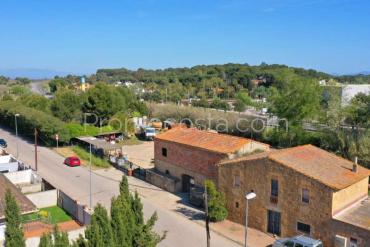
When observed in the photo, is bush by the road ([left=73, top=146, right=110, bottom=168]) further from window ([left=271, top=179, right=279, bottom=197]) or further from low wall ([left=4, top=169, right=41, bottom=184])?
window ([left=271, top=179, right=279, bottom=197])

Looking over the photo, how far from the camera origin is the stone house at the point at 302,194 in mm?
20906

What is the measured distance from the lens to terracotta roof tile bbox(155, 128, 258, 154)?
28734 millimetres

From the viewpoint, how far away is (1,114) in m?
65.0

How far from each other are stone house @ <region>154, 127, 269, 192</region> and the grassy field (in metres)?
9.06

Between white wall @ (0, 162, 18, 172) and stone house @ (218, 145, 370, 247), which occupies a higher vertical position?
stone house @ (218, 145, 370, 247)

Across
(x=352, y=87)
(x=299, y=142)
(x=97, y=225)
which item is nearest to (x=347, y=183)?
(x=97, y=225)

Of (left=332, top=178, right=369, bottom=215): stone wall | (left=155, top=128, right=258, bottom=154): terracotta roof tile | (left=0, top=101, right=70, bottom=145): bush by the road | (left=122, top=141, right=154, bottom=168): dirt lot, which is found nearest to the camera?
(left=332, top=178, right=369, bottom=215): stone wall

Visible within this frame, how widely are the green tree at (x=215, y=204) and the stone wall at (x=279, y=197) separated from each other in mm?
765

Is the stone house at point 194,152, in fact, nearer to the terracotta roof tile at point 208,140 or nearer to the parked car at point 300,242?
the terracotta roof tile at point 208,140

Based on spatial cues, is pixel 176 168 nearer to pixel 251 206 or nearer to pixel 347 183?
pixel 251 206

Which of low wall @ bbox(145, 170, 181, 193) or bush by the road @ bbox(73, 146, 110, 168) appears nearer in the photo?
low wall @ bbox(145, 170, 181, 193)

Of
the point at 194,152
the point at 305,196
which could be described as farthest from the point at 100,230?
the point at 194,152

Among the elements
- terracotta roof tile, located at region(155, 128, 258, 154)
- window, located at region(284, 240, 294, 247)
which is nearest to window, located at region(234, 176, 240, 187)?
terracotta roof tile, located at region(155, 128, 258, 154)

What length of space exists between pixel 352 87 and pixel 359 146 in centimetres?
3264
